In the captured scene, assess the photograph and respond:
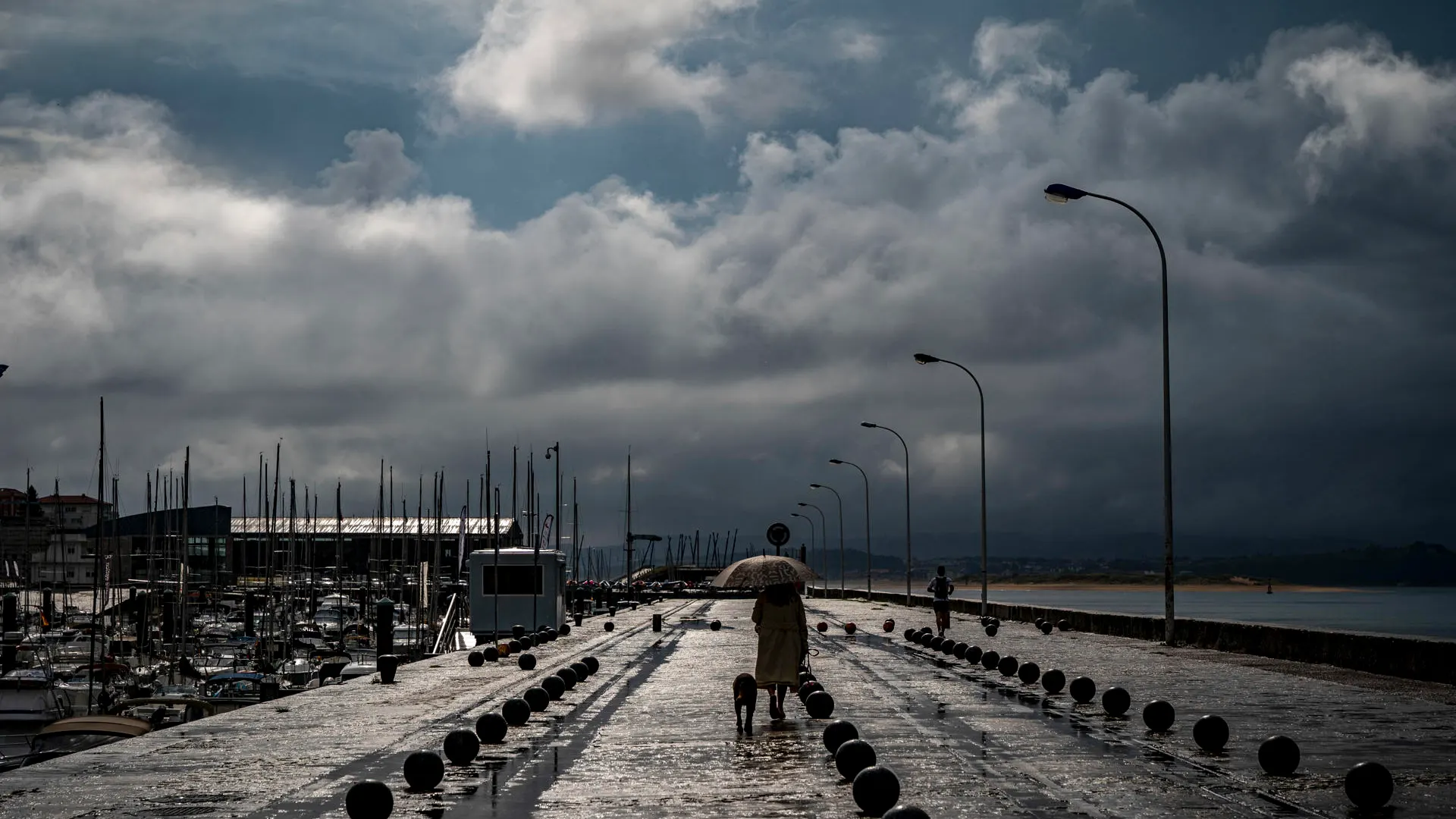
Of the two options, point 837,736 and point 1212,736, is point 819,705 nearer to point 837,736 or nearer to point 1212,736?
point 837,736

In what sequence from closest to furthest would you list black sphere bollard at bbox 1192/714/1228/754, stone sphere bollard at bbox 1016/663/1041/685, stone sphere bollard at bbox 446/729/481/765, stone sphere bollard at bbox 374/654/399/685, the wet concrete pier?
the wet concrete pier, stone sphere bollard at bbox 446/729/481/765, black sphere bollard at bbox 1192/714/1228/754, stone sphere bollard at bbox 1016/663/1041/685, stone sphere bollard at bbox 374/654/399/685

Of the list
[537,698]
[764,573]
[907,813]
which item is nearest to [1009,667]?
[764,573]

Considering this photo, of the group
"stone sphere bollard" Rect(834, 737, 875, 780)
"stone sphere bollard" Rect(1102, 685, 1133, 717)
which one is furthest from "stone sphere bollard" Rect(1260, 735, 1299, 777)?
"stone sphere bollard" Rect(1102, 685, 1133, 717)

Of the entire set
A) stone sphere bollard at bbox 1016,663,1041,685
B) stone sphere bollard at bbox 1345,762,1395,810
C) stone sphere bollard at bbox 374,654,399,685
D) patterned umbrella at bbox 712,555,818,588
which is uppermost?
patterned umbrella at bbox 712,555,818,588

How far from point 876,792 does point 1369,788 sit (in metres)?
3.70

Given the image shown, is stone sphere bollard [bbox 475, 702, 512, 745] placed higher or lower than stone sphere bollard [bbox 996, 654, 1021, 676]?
higher

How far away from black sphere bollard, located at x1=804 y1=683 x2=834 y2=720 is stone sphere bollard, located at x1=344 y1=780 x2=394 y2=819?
876 centimetres

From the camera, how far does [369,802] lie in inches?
455

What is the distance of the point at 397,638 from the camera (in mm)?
71938

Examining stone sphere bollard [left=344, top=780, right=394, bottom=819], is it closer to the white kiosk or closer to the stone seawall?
the stone seawall

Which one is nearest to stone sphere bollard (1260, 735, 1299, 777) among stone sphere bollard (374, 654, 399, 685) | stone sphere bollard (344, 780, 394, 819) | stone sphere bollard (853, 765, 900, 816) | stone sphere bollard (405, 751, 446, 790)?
stone sphere bollard (853, 765, 900, 816)

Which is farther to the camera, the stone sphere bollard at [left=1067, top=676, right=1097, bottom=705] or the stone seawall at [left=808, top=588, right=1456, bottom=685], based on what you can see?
the stone seawall at [left=808, top=588, right=1456, bottom=685]

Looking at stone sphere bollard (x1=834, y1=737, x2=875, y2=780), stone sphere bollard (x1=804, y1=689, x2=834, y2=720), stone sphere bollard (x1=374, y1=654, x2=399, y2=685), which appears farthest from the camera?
stone sphere bollard (x1=374, y1=654, x2=399, y2=685)

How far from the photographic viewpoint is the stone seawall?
24.6 metres
